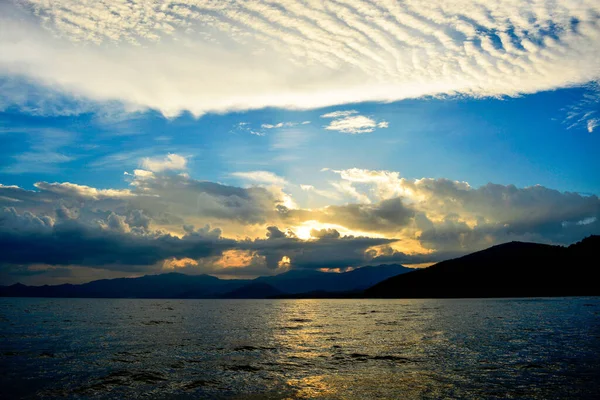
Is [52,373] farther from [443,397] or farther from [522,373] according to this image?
[522,373]

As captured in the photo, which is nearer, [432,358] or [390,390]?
[390,390]

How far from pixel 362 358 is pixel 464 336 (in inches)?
1087

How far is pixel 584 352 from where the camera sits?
4372 centimetres

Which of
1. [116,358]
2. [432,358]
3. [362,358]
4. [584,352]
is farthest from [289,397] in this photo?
[584,352]

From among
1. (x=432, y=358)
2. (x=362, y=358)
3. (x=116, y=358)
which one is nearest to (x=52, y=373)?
(x=116, y=358)

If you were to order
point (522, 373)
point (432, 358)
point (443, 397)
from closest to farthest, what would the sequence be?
point (443, 397) → point (522, 373) → point (432, 358)

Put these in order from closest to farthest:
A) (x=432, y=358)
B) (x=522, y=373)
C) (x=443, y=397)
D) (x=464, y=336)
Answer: (x=443, y=397) < (x=522, y=373) < (x=432, y=358) < (x=464, y=336)

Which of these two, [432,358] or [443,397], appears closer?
[443,397]

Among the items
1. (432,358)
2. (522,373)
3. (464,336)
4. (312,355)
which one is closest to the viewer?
(522,373)

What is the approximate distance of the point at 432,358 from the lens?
136 feet

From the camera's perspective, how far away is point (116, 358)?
44.0 meters

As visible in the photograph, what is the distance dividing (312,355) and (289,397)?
18755 millimetres

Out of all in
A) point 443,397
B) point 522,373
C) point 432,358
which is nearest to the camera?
point 443,397

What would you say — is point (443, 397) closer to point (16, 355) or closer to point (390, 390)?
point (390, 390)
